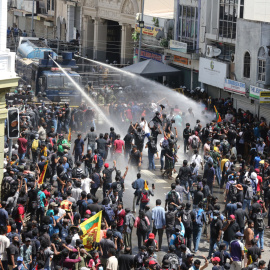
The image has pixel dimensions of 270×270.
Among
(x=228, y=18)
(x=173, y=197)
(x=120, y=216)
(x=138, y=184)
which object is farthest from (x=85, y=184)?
(x=228, y=18)

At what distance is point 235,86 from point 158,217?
757 inches

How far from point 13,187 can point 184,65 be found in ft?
82.7

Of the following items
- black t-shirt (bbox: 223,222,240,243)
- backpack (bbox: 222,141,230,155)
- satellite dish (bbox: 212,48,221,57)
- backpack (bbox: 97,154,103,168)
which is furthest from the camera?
satellite dish (bbox: 212,48,221,57)

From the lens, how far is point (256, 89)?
3616 centimetres

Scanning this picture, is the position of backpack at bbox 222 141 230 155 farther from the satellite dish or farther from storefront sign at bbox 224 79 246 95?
the satellite dish

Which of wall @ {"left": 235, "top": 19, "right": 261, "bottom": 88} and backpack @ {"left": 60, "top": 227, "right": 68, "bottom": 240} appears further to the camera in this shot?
wall @ {"left": 235, "top": 19, "right": 261, "bottom": 88}

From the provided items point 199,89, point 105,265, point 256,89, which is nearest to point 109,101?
point 199,89

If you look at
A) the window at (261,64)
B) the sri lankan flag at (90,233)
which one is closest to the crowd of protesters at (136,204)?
the sri lankan flag at (90,233)

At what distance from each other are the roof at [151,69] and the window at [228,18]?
3.58m

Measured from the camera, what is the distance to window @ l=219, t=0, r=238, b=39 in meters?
40.8

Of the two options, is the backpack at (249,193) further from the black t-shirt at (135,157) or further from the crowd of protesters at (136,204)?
the black t-shirt at (135,157)

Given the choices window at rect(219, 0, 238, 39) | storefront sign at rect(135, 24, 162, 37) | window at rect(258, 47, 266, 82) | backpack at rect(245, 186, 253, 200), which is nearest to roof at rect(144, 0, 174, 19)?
storefront sign at rect(135, 24, 162, 37)

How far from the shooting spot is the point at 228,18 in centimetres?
4144

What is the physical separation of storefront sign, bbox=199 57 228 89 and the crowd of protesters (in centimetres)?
816
